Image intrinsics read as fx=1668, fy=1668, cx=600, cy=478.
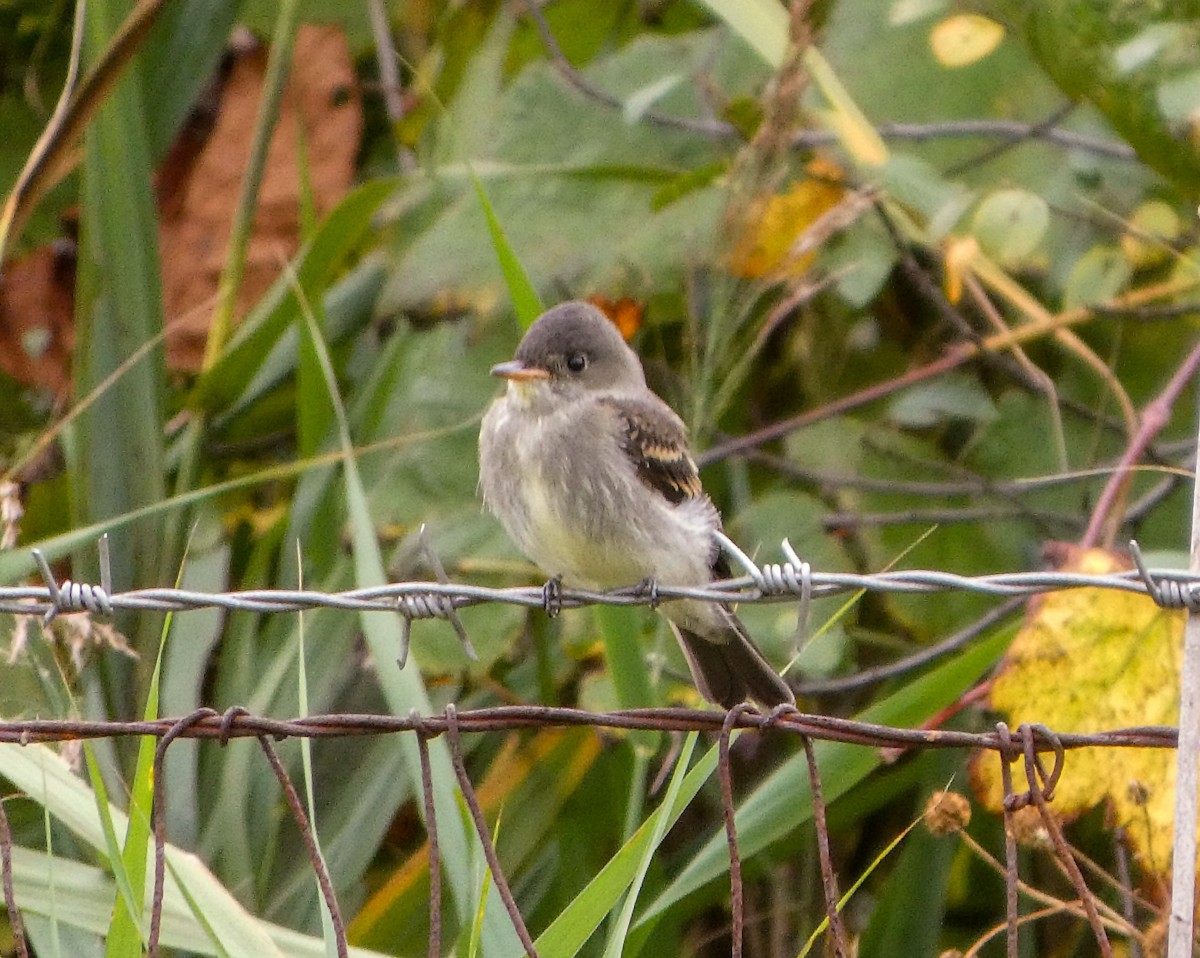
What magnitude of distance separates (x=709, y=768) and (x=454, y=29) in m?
2.74

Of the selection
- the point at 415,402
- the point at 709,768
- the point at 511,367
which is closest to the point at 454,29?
the point at 415,402

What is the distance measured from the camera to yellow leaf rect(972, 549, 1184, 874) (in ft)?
8.42

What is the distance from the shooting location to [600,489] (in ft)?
9.93

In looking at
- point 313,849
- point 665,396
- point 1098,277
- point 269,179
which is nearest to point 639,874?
point 313,849

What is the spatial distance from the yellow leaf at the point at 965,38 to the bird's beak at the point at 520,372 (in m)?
1.02

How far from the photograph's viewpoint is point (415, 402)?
355cm

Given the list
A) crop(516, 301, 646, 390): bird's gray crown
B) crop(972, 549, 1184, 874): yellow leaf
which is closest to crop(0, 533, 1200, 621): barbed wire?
crop(972, 549, 1184, 874): yellow leaf

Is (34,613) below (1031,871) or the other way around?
the other way around

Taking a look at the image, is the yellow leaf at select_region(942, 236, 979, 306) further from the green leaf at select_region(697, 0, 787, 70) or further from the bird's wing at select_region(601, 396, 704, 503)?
the bird's wing at select_region(601, 396, 704, 503)

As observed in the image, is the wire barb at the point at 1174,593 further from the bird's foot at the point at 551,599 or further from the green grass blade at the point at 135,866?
the green grass blade at the point at 135,866

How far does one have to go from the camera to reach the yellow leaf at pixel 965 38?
325 cm

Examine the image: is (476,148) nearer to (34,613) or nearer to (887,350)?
(887,350)

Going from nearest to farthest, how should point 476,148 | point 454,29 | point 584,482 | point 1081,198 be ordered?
point 584,482
point 1081,198
point 476,148
point 454,29

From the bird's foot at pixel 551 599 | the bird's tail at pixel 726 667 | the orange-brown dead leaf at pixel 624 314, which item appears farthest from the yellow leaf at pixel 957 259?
the bird's foot at pixel 551 599
